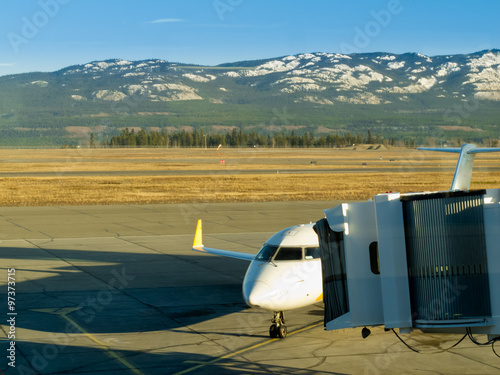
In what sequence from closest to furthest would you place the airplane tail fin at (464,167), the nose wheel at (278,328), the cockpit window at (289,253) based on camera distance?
the nose wheel at (278,328) < the cockpit window at (289,253) < the airplane tail fin at (464,167)

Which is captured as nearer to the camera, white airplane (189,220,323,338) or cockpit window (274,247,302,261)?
white airplane (189,220,323,338)

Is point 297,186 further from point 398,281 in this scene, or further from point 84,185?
point 398,281

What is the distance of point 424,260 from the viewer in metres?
12.4

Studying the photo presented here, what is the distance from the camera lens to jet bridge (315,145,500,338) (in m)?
12.0

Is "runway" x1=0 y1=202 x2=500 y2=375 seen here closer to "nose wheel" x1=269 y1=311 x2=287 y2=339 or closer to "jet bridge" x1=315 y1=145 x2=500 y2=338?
"nose wheel" x1=269 y1=311 x2=287 y2=339

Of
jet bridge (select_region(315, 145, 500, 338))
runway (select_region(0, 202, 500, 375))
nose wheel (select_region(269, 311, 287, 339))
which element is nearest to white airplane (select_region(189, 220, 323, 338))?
nose wheel (select_region(269, 311, 287, 339))

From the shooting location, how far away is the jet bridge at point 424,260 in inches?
472

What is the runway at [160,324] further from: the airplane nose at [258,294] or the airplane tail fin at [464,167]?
the airplane tail fin at [464,167]

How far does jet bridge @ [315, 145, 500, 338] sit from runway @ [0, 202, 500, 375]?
120 inches

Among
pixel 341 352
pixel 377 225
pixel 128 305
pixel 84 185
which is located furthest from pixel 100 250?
pixel 84 185

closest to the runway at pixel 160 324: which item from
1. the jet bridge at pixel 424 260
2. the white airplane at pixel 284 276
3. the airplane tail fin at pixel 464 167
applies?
the white airplane at pixel 284 276

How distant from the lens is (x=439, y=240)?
39.9ft

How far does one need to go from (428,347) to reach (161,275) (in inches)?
508

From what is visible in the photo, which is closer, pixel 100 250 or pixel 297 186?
pixel 100 250
